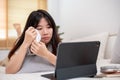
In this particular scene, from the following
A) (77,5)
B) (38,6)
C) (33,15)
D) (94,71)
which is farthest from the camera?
(38,6)

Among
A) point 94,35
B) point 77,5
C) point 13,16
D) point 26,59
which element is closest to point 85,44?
point 26,59

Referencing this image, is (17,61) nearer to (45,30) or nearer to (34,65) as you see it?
(34,65)

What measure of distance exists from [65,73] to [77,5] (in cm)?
227

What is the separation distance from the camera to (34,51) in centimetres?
136

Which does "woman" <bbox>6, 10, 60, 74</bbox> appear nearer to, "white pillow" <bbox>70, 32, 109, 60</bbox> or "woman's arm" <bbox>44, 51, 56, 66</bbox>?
"woman's arm" <bbox>44, 51, 56, 66</bbox>

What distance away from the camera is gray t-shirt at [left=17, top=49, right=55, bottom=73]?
4.53 feet

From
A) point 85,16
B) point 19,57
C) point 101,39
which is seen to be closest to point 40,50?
point 19,57

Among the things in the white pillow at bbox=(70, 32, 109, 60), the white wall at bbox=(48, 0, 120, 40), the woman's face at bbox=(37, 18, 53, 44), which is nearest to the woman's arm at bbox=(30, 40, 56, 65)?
the woman's face at bbox=(37, 18, 53, 44)

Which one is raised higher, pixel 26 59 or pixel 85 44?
pixel 85 44

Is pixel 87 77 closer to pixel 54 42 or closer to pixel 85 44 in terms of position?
pixel 85 44

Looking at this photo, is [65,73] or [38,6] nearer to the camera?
[65,73]

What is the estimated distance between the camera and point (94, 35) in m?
2.99

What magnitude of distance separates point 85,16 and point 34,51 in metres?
1.93

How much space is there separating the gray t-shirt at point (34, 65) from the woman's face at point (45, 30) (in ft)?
0.42
